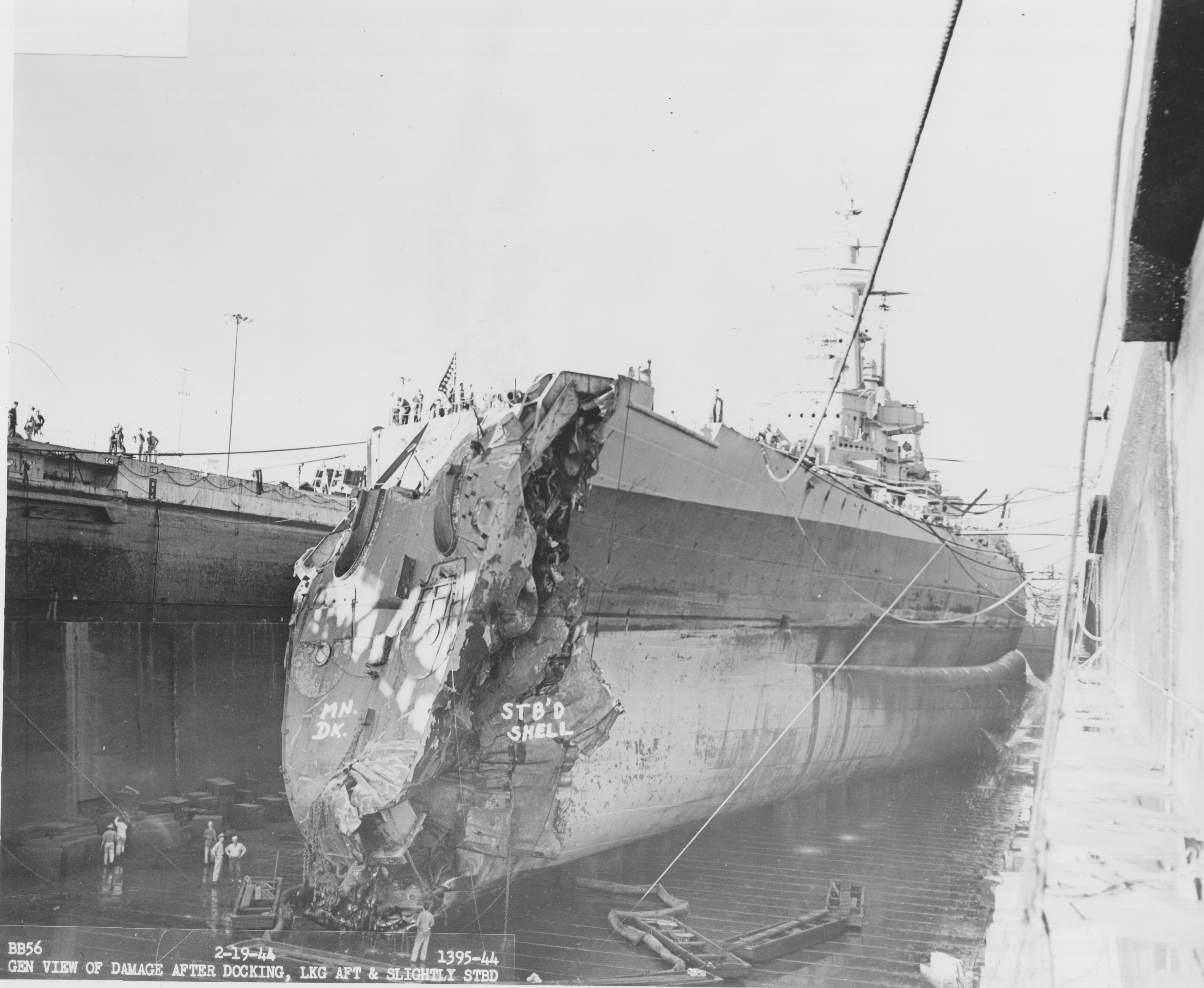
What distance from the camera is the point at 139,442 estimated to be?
448cm

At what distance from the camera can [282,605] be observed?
584 cm

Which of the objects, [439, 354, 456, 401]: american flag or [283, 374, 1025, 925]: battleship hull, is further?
[439, 354, 456, 401]: american flag

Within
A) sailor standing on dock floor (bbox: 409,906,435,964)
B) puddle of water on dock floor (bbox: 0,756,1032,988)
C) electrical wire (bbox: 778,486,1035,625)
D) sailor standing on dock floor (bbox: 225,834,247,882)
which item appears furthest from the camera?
electrical wire (bbox: 778,486,1035,625)

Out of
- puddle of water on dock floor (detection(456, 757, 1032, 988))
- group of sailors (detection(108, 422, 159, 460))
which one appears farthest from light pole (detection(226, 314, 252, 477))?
puddle of water on dock floor (detection(456, 757, 1032, 988))

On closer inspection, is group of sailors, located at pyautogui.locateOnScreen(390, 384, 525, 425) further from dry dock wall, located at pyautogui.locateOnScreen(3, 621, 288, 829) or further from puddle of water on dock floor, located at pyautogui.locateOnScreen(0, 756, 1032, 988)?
puddle of water on dock floor, located at pyautogui.locateOnScreen(0, 756, 1032, 988)

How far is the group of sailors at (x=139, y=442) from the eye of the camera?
4.38 metres

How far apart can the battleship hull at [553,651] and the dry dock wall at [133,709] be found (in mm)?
938

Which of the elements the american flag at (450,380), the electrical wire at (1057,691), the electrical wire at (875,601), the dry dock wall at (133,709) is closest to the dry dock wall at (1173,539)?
the electrical wire at (1057,691)

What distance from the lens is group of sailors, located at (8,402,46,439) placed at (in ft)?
13.4

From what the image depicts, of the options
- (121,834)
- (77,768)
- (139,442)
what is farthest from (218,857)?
(139,442)

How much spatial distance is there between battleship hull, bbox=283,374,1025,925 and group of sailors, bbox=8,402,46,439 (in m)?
1.42

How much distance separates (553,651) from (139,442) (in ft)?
7.89

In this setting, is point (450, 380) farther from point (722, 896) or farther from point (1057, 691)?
point (1057, 691)

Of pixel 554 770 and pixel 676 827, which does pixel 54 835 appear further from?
pixel 676 827
